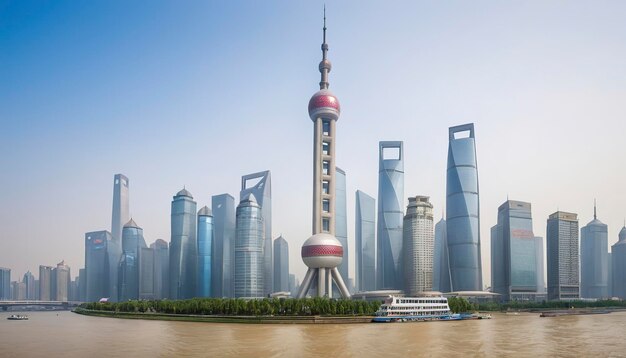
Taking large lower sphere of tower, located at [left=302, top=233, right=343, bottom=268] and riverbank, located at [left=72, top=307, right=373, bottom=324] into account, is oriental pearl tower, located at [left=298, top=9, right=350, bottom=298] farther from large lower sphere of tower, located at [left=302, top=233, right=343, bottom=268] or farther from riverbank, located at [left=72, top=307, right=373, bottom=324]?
riverbank, located at [left=72, top=307, right=373, bottom=324]

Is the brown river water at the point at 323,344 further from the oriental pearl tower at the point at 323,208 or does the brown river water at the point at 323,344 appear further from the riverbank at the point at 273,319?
the oriental pearl tower at the point at 323,208

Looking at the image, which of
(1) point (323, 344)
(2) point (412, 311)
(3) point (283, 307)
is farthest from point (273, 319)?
(1) point (323, 344)

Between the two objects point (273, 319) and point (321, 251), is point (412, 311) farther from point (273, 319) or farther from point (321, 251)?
point (321, 251)

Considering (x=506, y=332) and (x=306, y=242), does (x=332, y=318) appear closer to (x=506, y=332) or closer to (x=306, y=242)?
(x=506, y=332)

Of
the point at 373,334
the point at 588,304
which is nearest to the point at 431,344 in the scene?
the point at 373,334

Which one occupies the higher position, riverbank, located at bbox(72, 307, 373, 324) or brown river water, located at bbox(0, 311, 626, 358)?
brown river water, located at bbox(0, 311, 626, 358)

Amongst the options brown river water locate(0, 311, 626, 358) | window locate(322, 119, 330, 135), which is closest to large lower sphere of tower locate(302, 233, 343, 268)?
window locate(322, 119, 330, 135)
